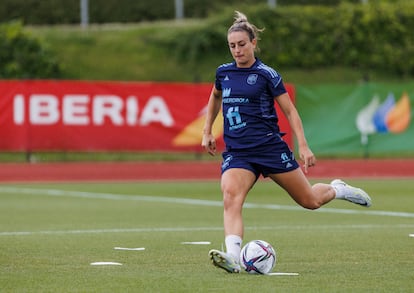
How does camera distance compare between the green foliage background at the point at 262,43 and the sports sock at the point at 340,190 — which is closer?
the sports sock at the point at 340,190

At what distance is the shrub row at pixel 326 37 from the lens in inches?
1644

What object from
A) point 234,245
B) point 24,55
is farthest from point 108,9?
point 234,245

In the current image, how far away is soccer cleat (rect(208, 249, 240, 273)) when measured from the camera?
930 cm

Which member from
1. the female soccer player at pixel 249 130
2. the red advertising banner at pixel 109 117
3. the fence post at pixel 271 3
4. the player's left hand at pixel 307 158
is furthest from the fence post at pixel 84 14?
the player's left hand at pixel 307 158

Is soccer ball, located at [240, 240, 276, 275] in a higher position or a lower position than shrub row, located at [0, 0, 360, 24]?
lower

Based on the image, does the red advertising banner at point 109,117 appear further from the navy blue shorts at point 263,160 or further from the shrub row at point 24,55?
the navy blue shorts at point 263,160

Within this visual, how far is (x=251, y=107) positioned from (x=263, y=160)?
0.47 m

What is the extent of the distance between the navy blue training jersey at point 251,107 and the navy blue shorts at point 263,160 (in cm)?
6

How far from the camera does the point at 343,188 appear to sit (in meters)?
11.4

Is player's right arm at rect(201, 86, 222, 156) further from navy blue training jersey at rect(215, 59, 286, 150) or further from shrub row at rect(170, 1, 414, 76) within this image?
shrub row at rect(170, 1, 414, 76)

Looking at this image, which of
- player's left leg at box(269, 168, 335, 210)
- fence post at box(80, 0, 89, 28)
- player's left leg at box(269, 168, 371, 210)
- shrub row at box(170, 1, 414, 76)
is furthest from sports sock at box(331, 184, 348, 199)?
fence post at box(80, 0, 89, 28)

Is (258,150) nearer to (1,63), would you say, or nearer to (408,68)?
(1,63)

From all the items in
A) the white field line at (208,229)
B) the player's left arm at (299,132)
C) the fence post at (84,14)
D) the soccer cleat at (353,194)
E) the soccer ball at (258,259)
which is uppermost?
the fence post at (84,14)

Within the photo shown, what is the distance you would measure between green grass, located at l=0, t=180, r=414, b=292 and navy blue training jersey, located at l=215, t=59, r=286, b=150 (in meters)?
1.16
